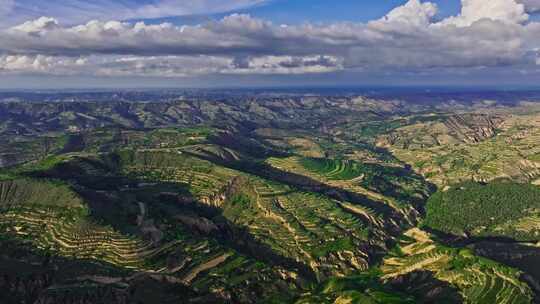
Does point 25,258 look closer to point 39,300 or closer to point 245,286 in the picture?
point 39,300

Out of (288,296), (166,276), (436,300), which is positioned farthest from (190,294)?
(436,300)

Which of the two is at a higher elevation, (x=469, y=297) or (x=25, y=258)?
(x=25, y=258)

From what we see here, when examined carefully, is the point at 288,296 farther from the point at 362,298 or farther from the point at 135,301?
the point at 135,301

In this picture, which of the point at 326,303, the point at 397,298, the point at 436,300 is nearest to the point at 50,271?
the point at 326,303

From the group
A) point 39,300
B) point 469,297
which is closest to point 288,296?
point 469,297

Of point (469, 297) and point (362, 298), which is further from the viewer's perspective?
point (469, 297)

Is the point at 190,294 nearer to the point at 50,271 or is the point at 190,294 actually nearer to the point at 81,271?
the point at 81,271

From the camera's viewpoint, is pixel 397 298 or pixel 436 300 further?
pixel 436 300
